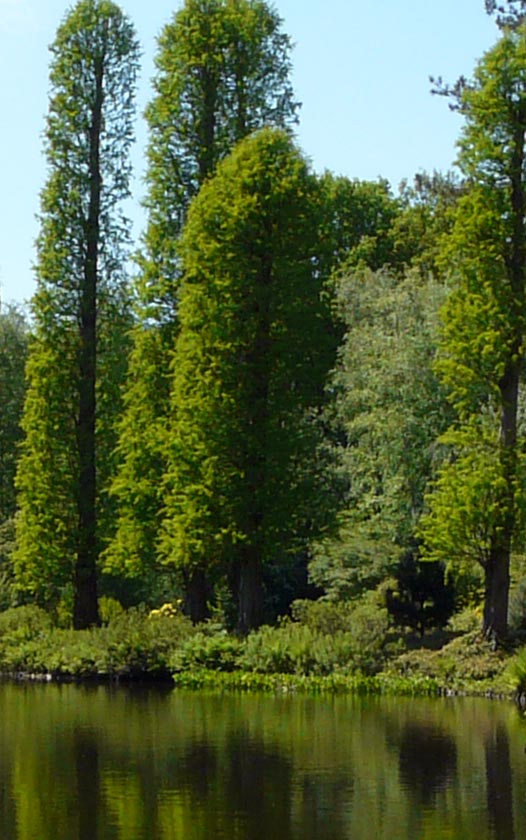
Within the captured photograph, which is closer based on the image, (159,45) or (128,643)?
(128,643)

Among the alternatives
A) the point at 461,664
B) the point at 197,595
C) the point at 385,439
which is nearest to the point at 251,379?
the point at 385,439

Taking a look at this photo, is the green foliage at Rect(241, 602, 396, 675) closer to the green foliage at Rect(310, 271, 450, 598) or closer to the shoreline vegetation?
the shoreline vegetation

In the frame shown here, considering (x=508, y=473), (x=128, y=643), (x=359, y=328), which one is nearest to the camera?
(x=508, y=473)

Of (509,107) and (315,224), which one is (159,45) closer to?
(315,224)

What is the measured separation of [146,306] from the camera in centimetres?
3453

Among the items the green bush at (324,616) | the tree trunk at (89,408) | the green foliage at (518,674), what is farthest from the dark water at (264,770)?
the tree trunk at (89,408)

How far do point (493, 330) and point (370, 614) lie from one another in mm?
5578

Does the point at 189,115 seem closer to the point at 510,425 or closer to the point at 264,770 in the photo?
the point at 510,425

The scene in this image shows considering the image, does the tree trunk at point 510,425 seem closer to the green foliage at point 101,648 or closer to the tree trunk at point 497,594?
the tree trunk at point 497,594

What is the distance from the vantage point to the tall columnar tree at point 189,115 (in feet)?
113

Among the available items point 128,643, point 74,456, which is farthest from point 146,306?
point 128,643

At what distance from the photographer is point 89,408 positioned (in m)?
35.8

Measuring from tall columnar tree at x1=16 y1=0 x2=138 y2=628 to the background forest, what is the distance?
0.20 ft

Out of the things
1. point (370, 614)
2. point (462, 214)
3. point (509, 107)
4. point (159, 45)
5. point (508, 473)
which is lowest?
point (370, 614)
